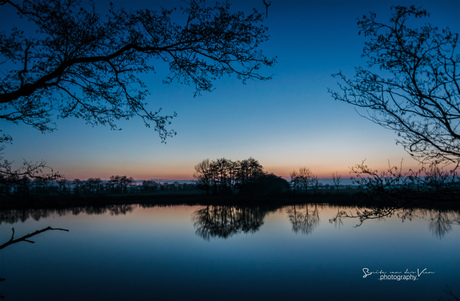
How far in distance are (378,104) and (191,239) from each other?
1916 centimetres

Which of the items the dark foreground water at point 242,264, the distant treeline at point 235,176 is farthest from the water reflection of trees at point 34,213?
the distant treeline at point 235,176

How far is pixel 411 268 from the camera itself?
13430mm

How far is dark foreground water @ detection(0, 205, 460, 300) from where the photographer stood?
10992 millimetres

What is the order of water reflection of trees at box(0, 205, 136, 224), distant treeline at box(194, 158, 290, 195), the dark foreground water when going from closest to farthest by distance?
the dark foreground water → water reflection of trees at box(0, 205, 136, 224) → distant treeline at box(194, 158, 290, 195)

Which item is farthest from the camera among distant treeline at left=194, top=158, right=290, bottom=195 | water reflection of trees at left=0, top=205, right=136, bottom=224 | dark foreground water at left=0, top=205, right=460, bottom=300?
distant treeline at left=194, top=158, right=290, bottom=195

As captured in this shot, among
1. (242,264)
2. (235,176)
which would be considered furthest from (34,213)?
(235,176)

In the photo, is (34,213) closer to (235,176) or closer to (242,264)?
(242,264)

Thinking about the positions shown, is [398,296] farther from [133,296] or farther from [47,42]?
[47,42]

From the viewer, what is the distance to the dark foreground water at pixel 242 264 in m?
11.0

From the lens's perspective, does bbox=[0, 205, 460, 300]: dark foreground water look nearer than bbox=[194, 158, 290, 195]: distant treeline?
Yes

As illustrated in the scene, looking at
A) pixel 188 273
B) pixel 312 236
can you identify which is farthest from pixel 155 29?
pixel 312 236

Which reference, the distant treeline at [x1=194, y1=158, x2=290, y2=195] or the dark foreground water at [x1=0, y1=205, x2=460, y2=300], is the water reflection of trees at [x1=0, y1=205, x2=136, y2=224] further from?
the distant treeline at [x1=194, y1=158, x2=290, y2=195]

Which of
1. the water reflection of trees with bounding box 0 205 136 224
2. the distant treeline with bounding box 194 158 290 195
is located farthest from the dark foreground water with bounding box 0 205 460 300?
the distant treeline with bounding box 194 158 290 195

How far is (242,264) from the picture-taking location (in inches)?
581
